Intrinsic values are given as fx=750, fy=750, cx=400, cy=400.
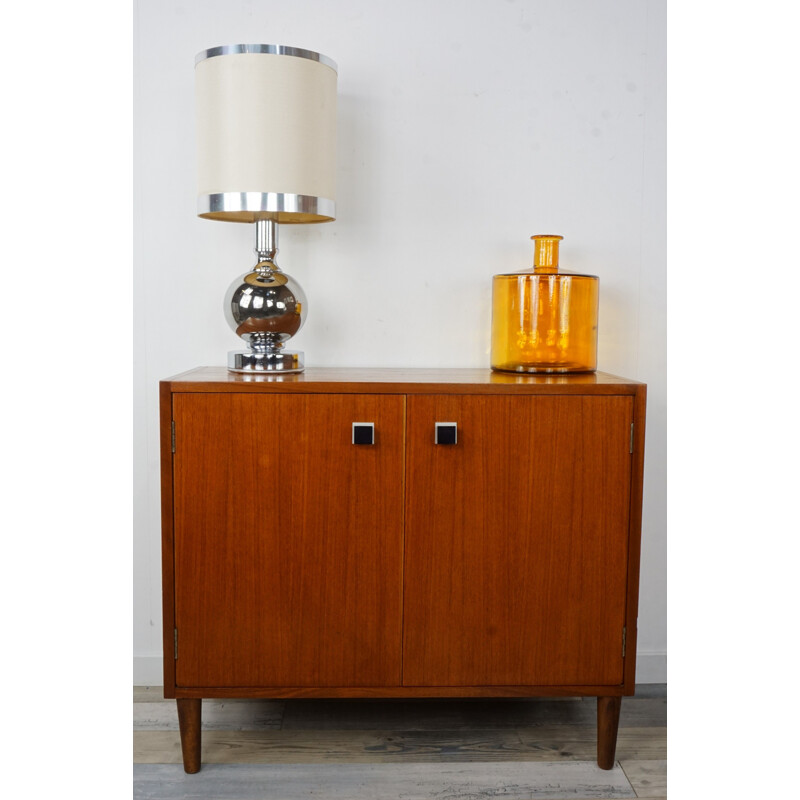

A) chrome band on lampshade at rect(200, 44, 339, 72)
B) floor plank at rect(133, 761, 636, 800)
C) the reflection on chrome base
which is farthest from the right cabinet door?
chrome band on lampshade at rect(200, 44, 339, 72)

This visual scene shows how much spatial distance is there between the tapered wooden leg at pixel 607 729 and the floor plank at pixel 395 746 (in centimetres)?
6

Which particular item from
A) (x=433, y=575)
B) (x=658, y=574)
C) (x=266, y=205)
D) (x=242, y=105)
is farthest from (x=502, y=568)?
(x=242, y=105)

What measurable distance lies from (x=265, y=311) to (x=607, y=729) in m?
1.23

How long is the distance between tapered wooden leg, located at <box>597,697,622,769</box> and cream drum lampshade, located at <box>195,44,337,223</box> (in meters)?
1.29

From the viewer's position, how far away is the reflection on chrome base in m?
1.74

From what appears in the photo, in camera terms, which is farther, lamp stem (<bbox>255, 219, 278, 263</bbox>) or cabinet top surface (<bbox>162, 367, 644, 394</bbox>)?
lamp stem (<bbox>255, 219, 278, 263</bbox>)

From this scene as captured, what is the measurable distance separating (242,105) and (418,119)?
53 centimetres

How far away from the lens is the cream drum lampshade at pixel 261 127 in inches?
63.4

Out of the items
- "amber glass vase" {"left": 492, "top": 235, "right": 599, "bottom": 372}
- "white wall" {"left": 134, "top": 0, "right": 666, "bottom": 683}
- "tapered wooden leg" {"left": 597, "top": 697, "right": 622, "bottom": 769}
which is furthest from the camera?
"white wall" {"left": 134, "top": 0, "right": 666, "bottom": 683}

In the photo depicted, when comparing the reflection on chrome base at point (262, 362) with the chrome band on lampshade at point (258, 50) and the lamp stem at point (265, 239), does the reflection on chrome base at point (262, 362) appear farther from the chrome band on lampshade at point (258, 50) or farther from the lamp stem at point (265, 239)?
the chrome band on lampshade at point (258, 50)

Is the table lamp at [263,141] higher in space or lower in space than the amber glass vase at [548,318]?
higher

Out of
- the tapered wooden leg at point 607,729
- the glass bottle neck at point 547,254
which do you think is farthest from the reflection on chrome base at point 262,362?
the tapered wooden leg at point 607,729

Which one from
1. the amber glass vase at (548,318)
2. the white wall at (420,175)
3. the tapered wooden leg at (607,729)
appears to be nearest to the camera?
the tapered wooden leg at (607,729)

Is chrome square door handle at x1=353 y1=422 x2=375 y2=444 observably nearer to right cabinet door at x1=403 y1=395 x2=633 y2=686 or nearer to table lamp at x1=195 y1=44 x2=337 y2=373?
right cabinet door at x1=403 y1=395 x2=633 y2=686
